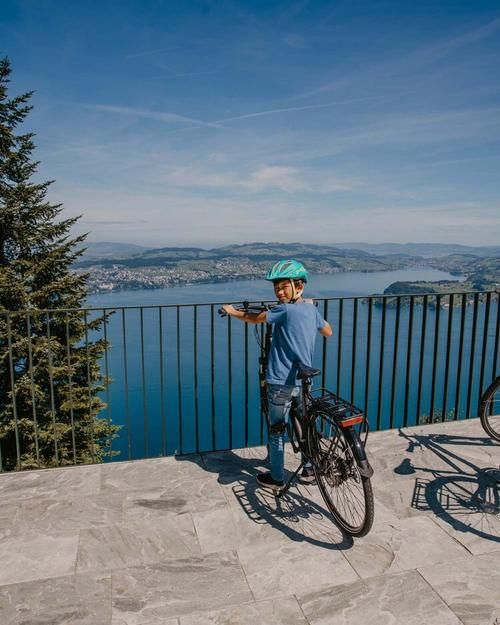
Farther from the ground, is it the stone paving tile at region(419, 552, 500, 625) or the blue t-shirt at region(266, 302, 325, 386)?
the blue t-shirt at region(266, 302, 325, 386)

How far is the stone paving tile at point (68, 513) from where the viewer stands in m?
2.53

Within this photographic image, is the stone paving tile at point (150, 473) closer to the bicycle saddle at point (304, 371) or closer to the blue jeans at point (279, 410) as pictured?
the blue jeans at point (279, 410)

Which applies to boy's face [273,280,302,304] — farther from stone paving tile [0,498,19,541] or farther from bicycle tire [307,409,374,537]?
stone paving tile [0,498,19,541]

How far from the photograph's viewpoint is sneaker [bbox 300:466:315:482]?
2.83m

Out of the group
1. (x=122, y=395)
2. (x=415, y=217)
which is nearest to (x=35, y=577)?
(x=122, y=395)

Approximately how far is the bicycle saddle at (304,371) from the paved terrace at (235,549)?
2.79ft

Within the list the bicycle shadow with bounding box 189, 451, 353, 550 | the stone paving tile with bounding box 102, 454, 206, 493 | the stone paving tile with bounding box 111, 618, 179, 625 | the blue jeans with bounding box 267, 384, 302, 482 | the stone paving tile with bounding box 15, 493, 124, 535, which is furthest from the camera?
the stone paving tile with bounding box 102, 454, 206, 493

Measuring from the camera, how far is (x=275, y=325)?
102 inches

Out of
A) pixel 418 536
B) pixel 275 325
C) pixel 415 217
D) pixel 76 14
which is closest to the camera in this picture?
pixel 418 536

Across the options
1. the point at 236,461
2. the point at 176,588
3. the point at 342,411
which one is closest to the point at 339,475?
the point at 342,411

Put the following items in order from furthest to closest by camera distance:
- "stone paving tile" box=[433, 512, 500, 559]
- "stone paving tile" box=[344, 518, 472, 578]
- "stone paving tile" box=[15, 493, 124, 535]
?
"stone paving tile" box=[15, 493, 124, 535]
"stone paving tile" box=[433, 512, 500, 559]
"stone paving tile" box=[344, 518, 472, 578]

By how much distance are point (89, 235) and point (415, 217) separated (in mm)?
65598

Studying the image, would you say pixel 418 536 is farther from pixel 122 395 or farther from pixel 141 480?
pixel 122 395

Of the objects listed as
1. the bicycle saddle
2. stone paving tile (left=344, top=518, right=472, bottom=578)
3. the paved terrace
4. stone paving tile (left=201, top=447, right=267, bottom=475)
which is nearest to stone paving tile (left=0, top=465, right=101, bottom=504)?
the paved terrace
